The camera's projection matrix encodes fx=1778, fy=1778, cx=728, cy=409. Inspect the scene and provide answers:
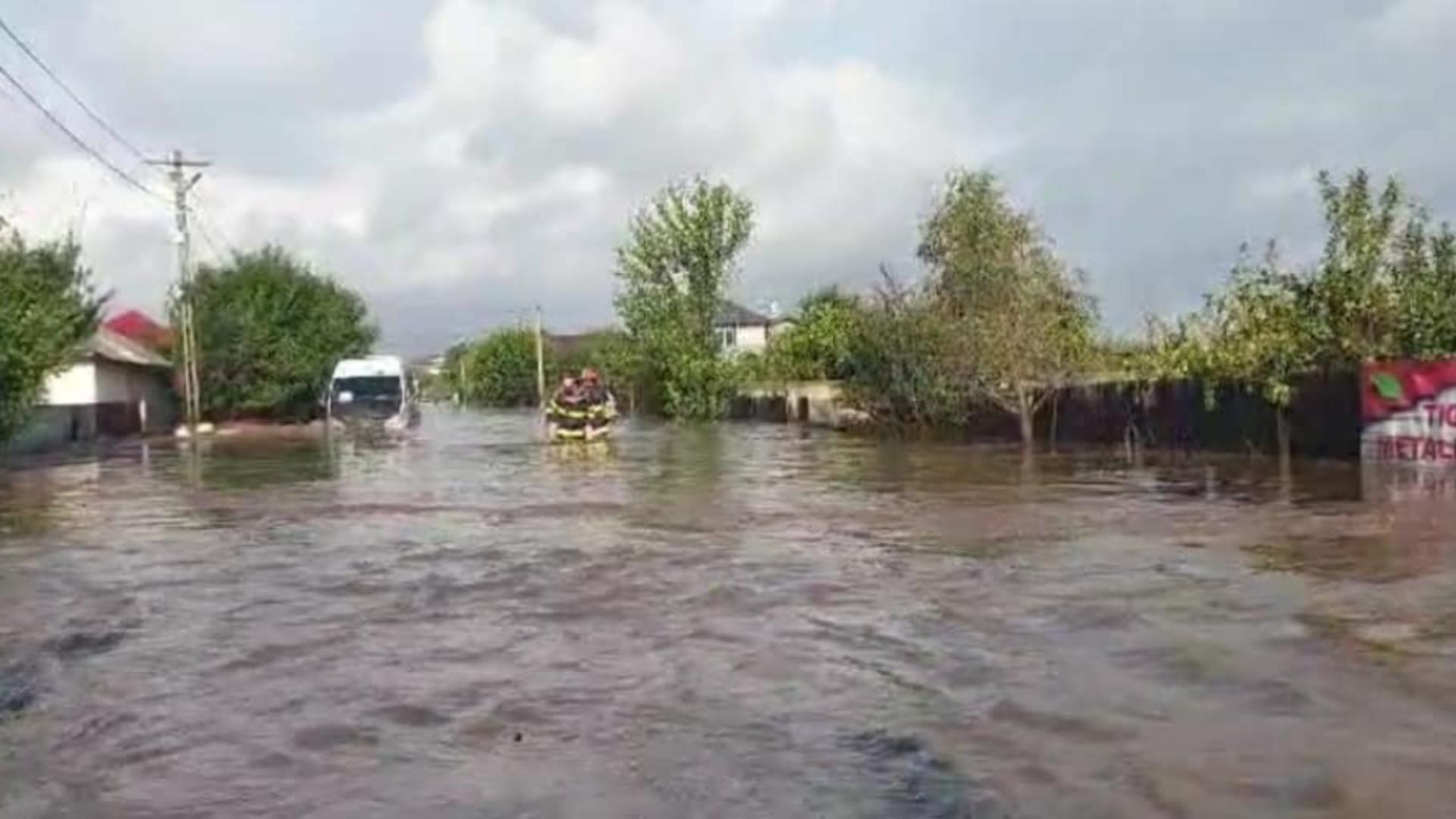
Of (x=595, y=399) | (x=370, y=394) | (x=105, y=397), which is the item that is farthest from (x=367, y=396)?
(x=105, y=397)

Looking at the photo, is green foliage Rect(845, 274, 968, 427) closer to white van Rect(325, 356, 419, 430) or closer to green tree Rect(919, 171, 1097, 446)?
green tree Rect(919, 171, 1097, 446)

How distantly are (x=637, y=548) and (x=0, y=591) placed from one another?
17.8ft

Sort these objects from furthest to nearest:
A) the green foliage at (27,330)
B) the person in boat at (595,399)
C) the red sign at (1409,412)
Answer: the person in boat at (595,399)
the green foliage at (27,330)
the red sign at (1409,412)

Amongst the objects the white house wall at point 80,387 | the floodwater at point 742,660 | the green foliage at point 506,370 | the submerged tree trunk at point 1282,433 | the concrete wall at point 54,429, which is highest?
the green foliage at point 506,370

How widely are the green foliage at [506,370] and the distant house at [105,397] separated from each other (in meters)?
57.9

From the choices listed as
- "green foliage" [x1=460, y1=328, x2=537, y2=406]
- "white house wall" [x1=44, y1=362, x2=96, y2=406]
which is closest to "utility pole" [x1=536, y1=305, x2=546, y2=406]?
"green foliage" [x1=460, y1=328, x2=537, y2=406]

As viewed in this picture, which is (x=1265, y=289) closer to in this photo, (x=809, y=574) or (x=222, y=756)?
(x=809, y=574)

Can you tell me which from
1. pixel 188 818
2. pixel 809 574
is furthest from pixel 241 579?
pixel 188 818

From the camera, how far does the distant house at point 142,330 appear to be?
75000mm

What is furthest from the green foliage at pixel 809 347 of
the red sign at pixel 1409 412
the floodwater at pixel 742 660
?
the floodwater at pixel 742 660

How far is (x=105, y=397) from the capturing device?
2285 inches

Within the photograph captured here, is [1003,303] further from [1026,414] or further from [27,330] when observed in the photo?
[27,330]

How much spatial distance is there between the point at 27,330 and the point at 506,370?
97.6 metres

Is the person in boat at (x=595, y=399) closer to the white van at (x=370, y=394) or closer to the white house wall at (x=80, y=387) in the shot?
the white van at (x=370, y=394)
